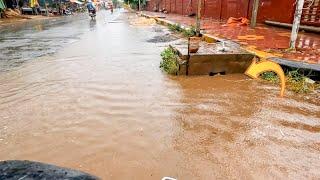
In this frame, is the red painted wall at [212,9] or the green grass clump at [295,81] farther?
the red painted wall at [212,9]

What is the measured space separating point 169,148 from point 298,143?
1504mm

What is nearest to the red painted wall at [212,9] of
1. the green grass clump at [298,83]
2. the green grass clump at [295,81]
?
the green grass clump at [295,81]

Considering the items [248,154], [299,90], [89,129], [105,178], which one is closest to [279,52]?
[299,90]

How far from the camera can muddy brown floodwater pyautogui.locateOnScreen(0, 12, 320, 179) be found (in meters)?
3.09

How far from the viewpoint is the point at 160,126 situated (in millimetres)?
3965

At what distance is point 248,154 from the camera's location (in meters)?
3.26

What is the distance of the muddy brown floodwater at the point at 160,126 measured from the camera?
3086 millimetres

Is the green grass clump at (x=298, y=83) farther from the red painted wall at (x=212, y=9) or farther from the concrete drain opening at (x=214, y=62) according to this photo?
the red painted wall at (x=212, y=9)

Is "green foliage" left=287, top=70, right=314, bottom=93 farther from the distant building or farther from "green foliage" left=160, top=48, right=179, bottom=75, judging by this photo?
the distant building

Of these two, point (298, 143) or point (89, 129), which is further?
point (89, 129)

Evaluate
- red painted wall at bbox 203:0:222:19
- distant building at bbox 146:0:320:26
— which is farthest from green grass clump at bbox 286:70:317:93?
red painted wall at bbox 203:0:222:19

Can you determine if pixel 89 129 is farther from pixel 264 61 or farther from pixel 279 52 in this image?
pixel 279 52

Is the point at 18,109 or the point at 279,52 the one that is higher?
the point at 279,52

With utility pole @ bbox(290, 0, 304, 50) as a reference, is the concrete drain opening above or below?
below
